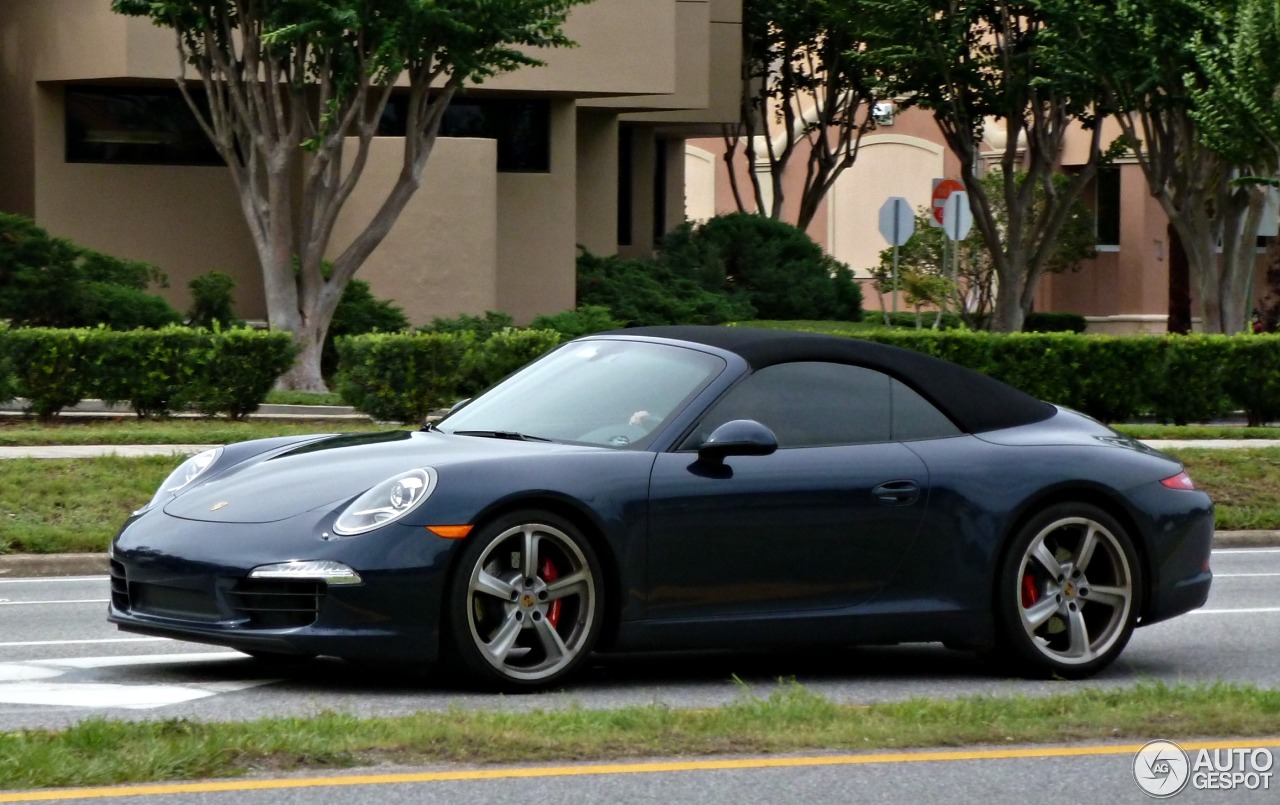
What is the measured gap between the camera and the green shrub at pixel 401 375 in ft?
63.9

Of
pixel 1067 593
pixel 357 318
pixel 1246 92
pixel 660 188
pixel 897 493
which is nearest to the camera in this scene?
pixel 897 493

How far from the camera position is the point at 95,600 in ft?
36.2

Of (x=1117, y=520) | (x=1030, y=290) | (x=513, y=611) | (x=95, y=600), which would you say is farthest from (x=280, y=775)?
(x=1030, y=290)

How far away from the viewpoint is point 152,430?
17.6 meters

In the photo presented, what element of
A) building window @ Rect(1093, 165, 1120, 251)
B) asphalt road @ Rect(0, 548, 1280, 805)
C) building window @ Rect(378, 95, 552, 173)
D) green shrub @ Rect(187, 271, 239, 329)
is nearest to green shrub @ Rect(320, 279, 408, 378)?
green shrub @ Rect(187, 271, 239, 329)

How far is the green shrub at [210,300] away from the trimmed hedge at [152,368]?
8.36m

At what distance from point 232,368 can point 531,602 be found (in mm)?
12221

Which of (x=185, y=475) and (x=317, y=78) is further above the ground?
(x=317, y=78)

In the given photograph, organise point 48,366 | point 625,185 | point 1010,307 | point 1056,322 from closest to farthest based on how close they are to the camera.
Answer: point 48,366 → point 1010,307 → point 625,185 → point 1056,322

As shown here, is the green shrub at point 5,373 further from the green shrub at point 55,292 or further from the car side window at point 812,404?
the car side window at point 812,404

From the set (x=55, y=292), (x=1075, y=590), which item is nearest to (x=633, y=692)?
(x=1075, y=590)

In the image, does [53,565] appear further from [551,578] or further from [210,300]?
[210,300]

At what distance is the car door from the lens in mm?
7832
